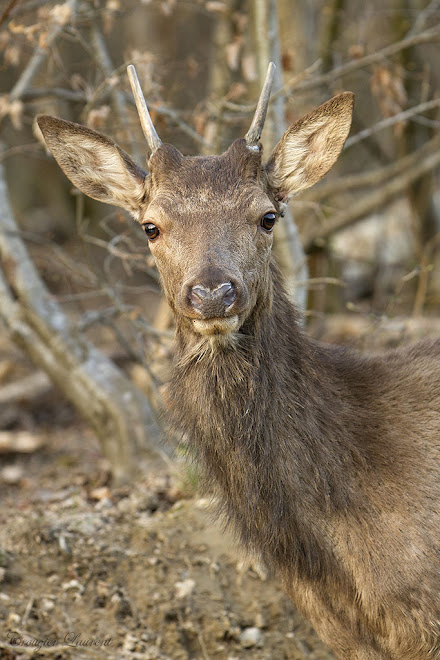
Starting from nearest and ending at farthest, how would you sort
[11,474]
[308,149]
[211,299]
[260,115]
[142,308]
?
[211,299] < [260,115] < [308,149] < [11,474] < [142,308]

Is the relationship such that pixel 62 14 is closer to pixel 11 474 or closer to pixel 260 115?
pixel 260 115

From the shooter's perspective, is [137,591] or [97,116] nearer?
[137,591]

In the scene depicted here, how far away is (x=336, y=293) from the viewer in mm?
11930

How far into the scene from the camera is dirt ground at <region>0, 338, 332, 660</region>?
550 cm

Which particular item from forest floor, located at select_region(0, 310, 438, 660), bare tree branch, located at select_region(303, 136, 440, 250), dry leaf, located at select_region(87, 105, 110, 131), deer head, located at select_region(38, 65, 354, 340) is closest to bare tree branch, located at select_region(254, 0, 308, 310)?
dry leaf, located at select_region(87, 105, 110, 131)

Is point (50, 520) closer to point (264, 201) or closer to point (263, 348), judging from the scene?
point (263, 348)

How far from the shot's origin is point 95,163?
528cm

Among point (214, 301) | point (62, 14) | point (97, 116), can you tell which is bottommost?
point (214, 301)

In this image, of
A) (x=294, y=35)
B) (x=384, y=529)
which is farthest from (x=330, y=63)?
(x=384, y=529)

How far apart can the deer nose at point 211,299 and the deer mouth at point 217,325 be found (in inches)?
2.9

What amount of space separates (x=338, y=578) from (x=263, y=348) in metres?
1.36

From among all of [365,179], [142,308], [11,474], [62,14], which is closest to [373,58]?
[365,179]

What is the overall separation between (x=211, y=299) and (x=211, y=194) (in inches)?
34.2

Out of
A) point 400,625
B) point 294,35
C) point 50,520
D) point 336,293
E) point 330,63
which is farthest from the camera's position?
point 336,293
